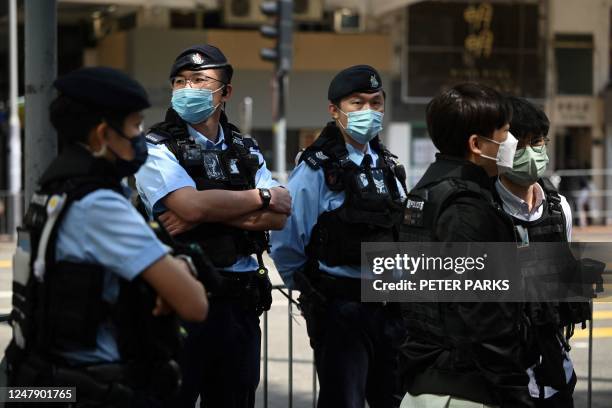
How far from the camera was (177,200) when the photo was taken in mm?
4137

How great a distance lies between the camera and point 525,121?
397 cm

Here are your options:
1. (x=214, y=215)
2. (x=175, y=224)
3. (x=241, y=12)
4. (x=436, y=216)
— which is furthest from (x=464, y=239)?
(x=241, y=12)

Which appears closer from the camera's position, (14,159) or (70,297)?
(70,297)

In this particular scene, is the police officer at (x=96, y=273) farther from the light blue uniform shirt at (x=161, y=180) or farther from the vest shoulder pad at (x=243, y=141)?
the vest shoulder pad at (x=243, y=141)

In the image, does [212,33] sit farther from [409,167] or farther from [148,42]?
[409,167]

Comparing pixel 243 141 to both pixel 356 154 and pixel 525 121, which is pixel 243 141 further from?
pixel 525 121

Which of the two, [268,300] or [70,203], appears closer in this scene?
[70,203]

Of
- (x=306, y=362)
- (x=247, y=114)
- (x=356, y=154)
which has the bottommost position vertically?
(x=306, y=362)

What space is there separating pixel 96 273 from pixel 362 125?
2058mm

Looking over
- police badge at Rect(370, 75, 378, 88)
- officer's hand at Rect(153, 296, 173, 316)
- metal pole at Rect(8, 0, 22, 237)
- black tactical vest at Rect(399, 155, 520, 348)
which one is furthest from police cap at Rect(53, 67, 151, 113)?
metal pole at Rect(8, 0, 22, 237)

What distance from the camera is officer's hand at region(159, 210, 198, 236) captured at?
163 inches

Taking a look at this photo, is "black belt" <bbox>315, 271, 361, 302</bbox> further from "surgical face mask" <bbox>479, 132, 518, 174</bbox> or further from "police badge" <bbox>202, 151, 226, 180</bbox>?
"surgical face mask" <bbox>479, 132, 518, 174</bbox>

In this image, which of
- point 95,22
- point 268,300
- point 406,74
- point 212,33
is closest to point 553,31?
point 406,74

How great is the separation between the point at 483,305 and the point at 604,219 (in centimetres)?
2132
